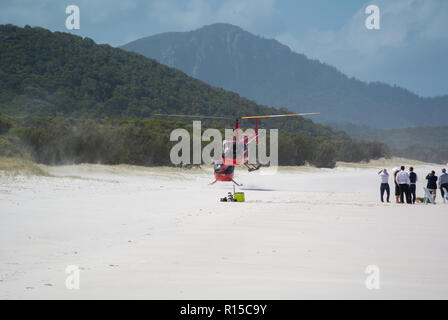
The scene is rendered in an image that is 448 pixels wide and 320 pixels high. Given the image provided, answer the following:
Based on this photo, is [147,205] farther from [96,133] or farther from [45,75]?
[45,75]

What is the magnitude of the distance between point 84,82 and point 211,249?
61344 mm

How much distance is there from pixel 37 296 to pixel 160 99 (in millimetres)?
67586

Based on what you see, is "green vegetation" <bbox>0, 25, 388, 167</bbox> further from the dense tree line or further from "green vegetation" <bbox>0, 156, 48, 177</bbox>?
"green vegetation" <bbox>0, 156, 48, 177</bbox>

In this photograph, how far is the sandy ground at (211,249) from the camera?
518 cm

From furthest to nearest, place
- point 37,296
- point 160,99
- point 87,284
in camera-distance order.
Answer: point 160,99 < point 87,284 < point 37,296

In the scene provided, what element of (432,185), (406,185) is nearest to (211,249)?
(406,185)

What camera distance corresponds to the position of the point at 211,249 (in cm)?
747

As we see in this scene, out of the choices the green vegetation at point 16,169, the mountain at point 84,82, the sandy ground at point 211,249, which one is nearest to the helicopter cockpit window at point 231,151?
the green vegetation at point 16,169

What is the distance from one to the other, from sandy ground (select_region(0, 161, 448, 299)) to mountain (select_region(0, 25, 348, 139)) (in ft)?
151

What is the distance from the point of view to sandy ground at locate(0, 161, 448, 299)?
17.0 feet

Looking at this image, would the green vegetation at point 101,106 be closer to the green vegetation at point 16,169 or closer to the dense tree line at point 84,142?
the dense tree line at point 84,142

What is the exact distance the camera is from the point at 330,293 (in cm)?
501
